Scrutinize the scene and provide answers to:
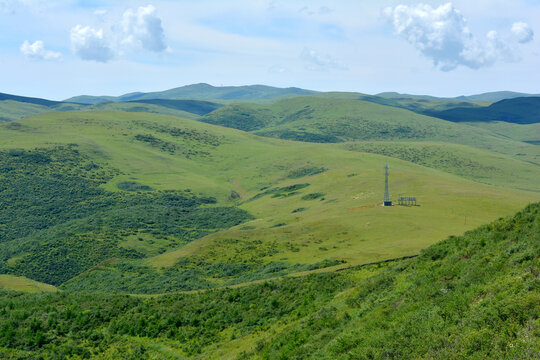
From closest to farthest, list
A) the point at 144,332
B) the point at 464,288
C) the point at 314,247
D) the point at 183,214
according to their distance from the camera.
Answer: the point at 464,288, the point at 144,332, the point at 314,247, the point at 183,214

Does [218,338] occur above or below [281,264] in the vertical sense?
above

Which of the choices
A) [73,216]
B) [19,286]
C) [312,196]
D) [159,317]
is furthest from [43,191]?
[159,317]

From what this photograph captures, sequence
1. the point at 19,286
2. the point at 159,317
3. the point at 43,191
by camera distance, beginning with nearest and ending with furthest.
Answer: the point at 159,317 < the point at 19,286 < the point at 43,191

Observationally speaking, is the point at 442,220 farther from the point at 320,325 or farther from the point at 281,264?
the point at 320,325

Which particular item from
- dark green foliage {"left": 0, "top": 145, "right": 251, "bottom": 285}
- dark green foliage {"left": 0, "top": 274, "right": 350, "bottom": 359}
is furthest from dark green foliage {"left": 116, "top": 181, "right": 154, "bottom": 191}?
dark green foliage {"left": 0, "top": 274, "right": 350, "bottom": 359}

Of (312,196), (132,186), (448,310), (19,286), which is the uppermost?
(448,310)

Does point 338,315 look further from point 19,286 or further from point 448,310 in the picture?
point 19,286

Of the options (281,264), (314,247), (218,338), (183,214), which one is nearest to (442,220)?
(314,247)

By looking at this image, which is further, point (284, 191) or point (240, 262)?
point (284, 191)
